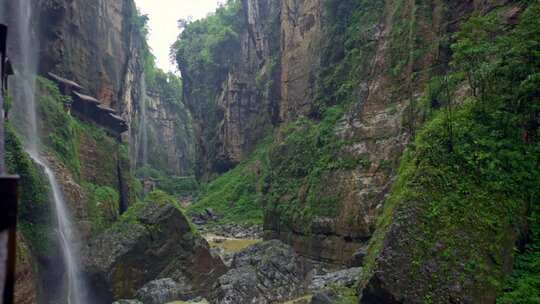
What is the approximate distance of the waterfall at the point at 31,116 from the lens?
1212cm

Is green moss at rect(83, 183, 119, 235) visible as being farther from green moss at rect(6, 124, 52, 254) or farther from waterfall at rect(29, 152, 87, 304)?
green moss at rect(6, 124, 52, 254)

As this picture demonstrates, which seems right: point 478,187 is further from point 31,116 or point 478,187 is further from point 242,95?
point 242,95

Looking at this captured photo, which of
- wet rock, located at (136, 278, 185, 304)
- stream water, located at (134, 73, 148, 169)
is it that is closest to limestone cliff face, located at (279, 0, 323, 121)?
wet rock, located at (136, 278, 185, 304)

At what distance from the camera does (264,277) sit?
1202cm

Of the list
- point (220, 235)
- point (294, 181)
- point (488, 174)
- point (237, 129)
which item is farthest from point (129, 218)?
point (237, 129)

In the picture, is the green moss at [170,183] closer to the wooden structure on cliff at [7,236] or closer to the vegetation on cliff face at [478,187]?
the vegetation on cliff face at [478,187]

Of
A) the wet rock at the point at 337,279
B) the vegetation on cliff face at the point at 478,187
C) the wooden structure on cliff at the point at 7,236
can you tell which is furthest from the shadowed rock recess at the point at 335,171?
the wooden structure on cliff at the point at 7,236

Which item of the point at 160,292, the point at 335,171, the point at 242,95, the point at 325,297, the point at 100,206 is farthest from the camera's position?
the point at 242,95

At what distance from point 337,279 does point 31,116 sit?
13119 millimetres

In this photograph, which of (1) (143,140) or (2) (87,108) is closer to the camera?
(2) (87,108)

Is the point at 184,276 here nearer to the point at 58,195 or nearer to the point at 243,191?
the point at 58,195

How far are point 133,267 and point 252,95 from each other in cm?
3076

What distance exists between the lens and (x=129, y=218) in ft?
45.6

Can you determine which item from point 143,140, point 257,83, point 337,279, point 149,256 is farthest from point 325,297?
point 143,140
